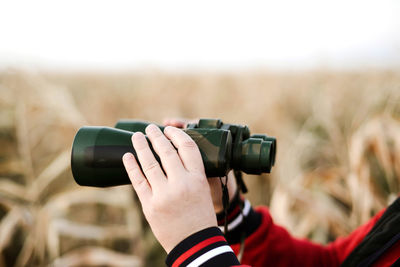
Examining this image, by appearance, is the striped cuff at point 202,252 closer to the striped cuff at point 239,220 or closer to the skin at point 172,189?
the skin at point 172,189

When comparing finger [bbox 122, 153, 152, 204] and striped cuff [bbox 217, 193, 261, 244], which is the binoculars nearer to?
finger [bbox 122, 153, 152, 204]

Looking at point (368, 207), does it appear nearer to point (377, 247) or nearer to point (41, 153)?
point (377, 247)

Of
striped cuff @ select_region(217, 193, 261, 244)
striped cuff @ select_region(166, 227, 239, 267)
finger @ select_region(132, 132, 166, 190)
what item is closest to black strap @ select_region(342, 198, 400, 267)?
striped cuff @ select_region(217, 193, 261, 244)

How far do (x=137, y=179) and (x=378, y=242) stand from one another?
46 cm

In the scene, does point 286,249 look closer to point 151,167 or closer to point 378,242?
point 378,242

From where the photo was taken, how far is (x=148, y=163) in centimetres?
43

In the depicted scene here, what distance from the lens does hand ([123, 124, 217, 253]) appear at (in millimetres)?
402

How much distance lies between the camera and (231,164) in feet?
1.87

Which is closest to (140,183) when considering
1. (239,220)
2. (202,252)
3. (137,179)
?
(137,179)

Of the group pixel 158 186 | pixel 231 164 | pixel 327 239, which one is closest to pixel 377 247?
pixel 231 164

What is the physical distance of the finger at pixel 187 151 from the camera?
43 cm

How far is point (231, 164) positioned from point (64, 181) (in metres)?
0.81

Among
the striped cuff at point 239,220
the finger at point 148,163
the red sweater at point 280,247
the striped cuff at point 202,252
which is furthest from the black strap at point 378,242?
the finger at point 148,163

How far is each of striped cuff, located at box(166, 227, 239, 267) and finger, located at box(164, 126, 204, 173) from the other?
85 mm
